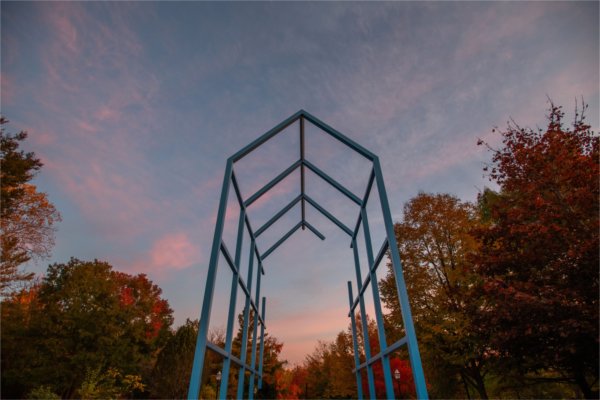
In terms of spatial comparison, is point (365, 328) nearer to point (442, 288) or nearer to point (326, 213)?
A: point (326, 213)

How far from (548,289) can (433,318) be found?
16.5 feet

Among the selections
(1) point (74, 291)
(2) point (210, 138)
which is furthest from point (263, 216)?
(1) point (74, 291)

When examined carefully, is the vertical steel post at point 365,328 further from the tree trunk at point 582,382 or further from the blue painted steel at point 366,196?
the tree trunk at point 582,382

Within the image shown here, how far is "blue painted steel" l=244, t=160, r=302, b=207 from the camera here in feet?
23.4

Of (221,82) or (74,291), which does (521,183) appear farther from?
(74,291)

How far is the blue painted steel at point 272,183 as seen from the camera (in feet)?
23.4

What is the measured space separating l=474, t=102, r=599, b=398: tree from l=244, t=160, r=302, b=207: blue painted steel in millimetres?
7388

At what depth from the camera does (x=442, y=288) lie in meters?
13.3

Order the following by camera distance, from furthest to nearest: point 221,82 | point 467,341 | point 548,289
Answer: point 467,341
point 548,289
point 221,82

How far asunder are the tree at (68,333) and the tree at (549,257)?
2207 centimetres

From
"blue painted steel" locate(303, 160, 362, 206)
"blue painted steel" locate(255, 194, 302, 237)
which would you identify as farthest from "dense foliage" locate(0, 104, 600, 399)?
"blue painted steel" locate(255, 194, 302, 237)

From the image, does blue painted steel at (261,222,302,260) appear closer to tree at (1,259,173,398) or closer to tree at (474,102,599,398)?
tree at (474,102,599,398)

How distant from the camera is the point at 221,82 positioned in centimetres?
801

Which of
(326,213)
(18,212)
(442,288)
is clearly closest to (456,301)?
(442,288)
